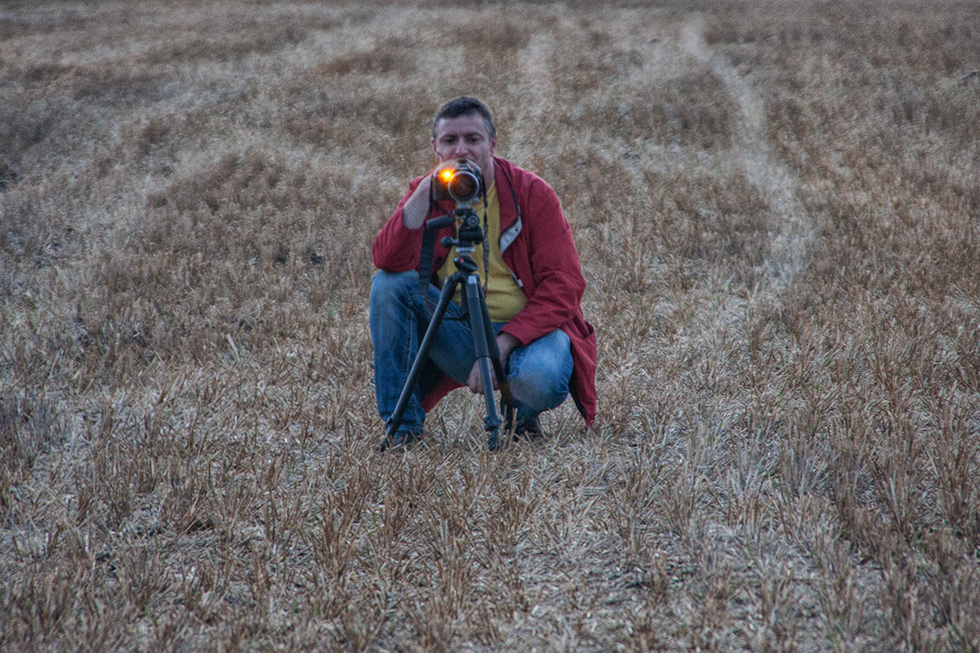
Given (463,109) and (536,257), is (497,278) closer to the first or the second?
(536,257)

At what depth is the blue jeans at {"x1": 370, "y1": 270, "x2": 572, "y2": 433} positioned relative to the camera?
3469 millimetres

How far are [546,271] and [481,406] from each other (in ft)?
3.41

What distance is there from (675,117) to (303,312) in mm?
9035

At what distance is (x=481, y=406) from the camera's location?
4.21 meters

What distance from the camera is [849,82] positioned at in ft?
44.8

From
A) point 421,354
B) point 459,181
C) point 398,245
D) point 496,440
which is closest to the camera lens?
point 459,181

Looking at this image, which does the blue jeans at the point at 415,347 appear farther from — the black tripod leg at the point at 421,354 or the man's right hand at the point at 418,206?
the man's right hand at the point at 418,206

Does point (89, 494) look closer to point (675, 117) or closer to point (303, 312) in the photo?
point (303, 312)

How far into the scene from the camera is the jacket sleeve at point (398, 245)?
347 cm

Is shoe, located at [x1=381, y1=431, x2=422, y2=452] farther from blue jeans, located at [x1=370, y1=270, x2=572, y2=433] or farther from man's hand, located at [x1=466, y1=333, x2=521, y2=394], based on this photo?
man's hand, located at [x1=466, y1=333, x2=521, y2=394]

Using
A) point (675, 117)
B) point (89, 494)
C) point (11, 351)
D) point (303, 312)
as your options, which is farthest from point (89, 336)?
Result: point (675, 117)

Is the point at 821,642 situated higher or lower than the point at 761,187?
higher

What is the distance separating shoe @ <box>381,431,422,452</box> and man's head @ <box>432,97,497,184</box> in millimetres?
1314

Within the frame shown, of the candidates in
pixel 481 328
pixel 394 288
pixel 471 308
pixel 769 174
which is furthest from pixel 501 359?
pixel 769 174
